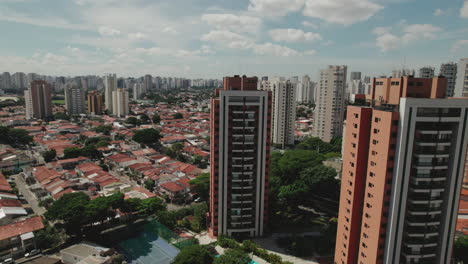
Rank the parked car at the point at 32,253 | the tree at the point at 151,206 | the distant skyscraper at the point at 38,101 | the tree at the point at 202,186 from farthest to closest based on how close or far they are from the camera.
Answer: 1. the distant skyscraper at the point at 38,101
2. the tree at the point at 202,186
3. the tree at the point at 151,206
4. the parked car at the point at 32,253

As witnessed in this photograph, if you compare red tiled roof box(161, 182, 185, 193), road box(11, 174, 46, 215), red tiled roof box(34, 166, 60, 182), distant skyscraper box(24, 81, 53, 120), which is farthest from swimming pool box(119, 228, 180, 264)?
distant skyscraper box(24, 81, 53, 120)

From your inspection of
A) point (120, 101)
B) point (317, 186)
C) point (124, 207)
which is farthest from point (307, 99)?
point (124, 207)

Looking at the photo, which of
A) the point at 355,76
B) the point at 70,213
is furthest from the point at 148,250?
the point at 355,76

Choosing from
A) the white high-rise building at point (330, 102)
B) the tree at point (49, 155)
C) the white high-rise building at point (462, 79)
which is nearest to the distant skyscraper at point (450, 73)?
the white high-rise building at point (462, 79)

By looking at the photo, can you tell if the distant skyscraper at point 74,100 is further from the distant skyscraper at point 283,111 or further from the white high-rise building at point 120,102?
the distant skyscraper at point 283,111

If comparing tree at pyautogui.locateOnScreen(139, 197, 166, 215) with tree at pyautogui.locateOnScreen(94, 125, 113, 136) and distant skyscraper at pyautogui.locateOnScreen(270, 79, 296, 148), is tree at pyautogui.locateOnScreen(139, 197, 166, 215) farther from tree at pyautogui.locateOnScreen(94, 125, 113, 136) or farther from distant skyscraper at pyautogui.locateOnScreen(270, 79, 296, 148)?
tree at pyautogui.locateOnScreen(94, 125, 113, 136)
